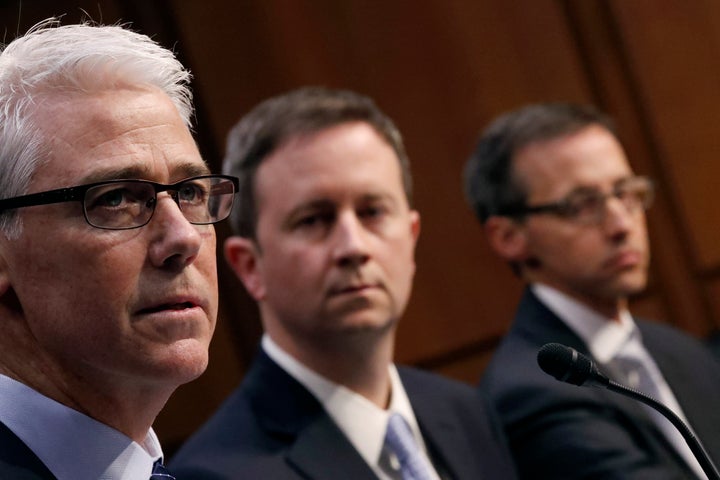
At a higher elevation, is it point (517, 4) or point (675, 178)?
point (517, 4)

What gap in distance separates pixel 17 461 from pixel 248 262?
3.29 ft

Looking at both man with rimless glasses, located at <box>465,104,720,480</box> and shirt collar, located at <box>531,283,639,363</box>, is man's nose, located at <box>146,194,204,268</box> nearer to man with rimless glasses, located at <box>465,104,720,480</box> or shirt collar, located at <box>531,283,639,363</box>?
man with rimless glasses, located at <box>465,104,720,480</box>

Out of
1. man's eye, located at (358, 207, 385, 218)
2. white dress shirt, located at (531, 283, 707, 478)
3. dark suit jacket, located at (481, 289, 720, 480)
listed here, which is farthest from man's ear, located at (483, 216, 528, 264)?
man's eye, located at (358, 207, 385, 218)

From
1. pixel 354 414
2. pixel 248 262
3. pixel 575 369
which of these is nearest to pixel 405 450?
pixel 354 414

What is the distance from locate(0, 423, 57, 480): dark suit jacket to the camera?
51.5 inches

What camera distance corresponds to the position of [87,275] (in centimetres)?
136

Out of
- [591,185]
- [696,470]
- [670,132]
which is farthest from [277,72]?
[696,470]

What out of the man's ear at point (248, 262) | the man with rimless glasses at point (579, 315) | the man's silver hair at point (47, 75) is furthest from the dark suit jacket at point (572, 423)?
the man's silver hair at point (47, 75)

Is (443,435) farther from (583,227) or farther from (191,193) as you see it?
(191,193)

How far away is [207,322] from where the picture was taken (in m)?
1.44

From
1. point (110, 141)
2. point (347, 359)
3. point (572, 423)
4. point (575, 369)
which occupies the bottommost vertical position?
point (572, 423)

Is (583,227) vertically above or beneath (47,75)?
beneath

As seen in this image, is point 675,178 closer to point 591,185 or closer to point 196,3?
point 591,185

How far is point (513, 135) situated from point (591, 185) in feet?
0.92
